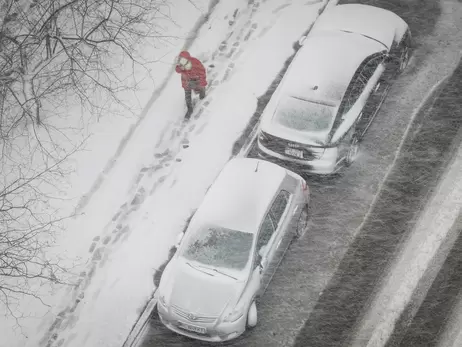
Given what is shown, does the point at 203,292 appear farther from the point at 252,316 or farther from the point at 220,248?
the point at 252,316

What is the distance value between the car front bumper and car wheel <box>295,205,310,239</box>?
2.23 m

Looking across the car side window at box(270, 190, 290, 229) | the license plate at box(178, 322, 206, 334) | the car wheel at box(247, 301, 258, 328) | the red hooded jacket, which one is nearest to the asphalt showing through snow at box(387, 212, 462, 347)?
the car wheel at box(247, 301, 258, 328)

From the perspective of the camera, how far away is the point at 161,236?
11727 millimetres

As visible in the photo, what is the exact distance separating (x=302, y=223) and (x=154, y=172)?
11.0 ft

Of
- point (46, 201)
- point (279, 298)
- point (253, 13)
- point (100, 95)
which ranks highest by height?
point (253, 13)

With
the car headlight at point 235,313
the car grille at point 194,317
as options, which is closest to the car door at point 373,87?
the car headlight at point 235,313

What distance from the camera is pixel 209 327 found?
31.9 ft

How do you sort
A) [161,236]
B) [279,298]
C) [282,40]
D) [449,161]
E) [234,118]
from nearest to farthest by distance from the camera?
1. [279,298]
2. [161,236]
3. [449,161]
4. [234,118]
5. [282,40]

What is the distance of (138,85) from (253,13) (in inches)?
150

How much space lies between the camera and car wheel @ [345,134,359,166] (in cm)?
1243

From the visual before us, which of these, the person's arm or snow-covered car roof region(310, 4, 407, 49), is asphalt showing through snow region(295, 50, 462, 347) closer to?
snow-covered car roof region(310, 4, 407, 49)

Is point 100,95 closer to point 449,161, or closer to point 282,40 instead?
point 282,40

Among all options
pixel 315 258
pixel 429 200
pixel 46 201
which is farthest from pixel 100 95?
pixel 429 200

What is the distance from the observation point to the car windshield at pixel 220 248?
10156 millimetres
